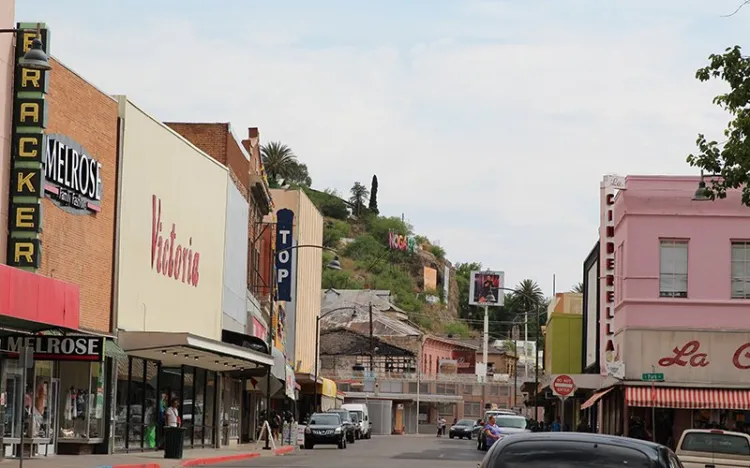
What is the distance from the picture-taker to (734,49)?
2256cm

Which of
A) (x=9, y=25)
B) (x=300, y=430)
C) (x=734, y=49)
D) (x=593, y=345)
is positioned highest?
(x=9, y=25)

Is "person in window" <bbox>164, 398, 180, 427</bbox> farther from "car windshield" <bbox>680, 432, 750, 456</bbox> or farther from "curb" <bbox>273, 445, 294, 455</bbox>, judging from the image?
"car windshield" <bbox>680, 432, 750, 456</bbox>

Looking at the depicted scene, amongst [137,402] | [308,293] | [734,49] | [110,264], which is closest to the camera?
[734,49]

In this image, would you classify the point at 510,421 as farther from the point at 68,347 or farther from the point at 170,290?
the point at 68,347

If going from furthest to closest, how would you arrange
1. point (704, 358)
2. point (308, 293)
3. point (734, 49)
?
point (308, 293), point (704, 358), point (734, 49)

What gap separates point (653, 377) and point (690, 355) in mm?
5005

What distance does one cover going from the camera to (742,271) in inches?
1868

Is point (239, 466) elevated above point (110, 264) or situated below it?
below

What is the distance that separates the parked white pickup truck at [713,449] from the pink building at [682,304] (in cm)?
1910

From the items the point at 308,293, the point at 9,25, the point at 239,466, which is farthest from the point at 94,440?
the point at 308,293

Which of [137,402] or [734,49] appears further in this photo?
[137,402]

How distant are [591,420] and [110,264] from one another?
3041 cm

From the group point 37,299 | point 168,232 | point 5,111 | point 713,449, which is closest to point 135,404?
point 168,232

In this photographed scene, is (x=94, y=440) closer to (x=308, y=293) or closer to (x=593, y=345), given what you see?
(x=593, y=345)
